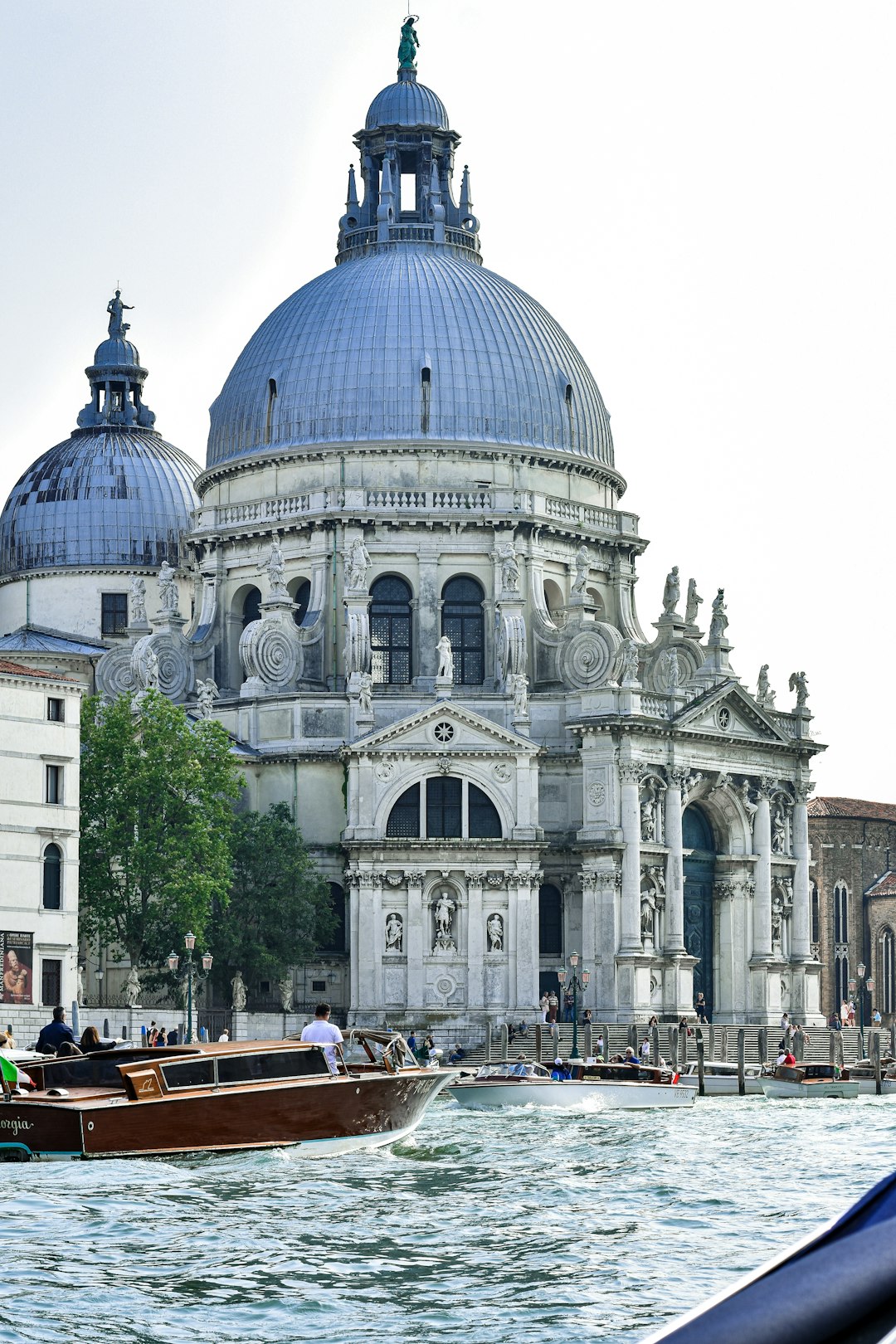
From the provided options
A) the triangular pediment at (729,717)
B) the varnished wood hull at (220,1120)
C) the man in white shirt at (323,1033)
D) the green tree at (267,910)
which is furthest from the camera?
the triangular pediment at (729,717)

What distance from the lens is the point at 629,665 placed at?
60875mm

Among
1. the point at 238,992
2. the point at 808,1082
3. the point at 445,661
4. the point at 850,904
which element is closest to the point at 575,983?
the point at 808,1082

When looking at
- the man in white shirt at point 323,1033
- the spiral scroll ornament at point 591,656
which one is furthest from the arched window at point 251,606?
the man in white shirt at point 323,1033

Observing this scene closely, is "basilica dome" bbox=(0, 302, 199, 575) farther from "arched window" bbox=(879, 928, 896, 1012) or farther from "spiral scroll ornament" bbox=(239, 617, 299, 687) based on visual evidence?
"arched window" bbox=(879, 928, 896, 1012)

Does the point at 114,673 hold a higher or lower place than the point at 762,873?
higher

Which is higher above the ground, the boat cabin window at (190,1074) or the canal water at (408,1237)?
the boat cabin window at (190,1074)

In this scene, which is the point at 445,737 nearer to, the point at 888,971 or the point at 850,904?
the point at 850,904

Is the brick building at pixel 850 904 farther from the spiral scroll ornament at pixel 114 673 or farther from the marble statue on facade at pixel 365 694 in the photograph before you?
the spiral scroll ornament at pixel 114 673

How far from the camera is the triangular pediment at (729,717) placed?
62.6m

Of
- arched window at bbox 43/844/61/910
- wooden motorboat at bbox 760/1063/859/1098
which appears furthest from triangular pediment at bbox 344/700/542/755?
wooden motorboat at bbox 760/1063/859/1098

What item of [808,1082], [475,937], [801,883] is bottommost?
[808,1082]

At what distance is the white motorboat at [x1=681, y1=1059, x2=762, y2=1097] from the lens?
47.6 metres

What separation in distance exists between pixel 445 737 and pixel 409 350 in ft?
50.0

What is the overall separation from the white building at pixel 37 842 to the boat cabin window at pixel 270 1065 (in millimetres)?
20764
